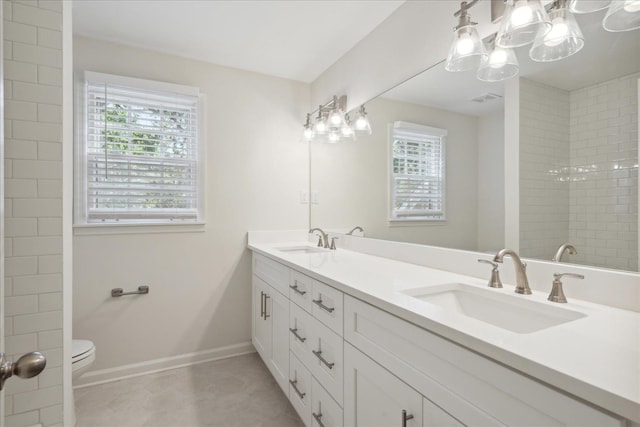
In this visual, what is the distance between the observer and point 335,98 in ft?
7.92

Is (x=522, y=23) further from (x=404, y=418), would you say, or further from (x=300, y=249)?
(x=300, y=249)

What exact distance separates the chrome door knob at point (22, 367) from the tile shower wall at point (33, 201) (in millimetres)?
695

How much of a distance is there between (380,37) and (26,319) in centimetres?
223

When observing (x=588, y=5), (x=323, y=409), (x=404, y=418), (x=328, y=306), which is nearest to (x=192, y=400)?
(x=323, y=409)

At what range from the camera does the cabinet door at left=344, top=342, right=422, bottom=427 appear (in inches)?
35.8

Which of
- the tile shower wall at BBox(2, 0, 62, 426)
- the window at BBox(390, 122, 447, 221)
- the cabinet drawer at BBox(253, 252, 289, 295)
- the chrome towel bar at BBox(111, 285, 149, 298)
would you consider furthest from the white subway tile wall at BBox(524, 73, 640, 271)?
the chrome towel bar at BBox(111, 285, 149, 298)

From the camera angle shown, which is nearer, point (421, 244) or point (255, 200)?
point (421, 244)

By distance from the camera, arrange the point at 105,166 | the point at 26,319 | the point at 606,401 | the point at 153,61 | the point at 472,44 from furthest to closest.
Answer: the point at 153,61
the point at 105,166
the point at 472,44
the point at 26,319
the point at 606,401

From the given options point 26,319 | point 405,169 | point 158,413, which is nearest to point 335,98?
point 405,169

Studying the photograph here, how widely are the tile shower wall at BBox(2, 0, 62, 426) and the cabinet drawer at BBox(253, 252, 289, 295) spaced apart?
102 centimetres

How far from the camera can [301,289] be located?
1.64 m

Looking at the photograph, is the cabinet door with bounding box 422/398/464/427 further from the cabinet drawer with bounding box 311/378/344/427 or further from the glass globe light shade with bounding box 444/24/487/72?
the glass globe light shade with bounding box 444/24/487/72

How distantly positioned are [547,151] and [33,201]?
1841mm

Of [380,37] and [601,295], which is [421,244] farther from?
[380,37]
